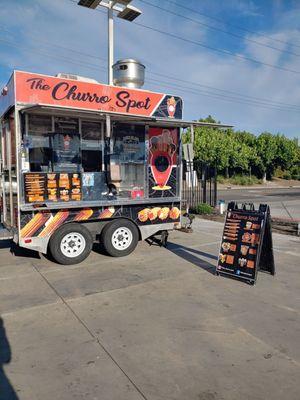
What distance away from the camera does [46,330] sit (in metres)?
4.21

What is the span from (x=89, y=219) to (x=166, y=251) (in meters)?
1.93

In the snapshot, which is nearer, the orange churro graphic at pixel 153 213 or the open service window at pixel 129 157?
the open service window at pixel 129 157

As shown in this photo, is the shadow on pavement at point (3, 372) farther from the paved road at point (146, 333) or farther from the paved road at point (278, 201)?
the paved road at point (278, 201)

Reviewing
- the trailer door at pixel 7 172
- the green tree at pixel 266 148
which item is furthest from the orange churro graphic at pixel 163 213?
the green tree at pixel 266 148

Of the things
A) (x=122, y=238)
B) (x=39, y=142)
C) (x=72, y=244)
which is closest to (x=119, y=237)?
→ (x=122, y=238)

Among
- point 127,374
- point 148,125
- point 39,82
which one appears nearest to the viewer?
point 127,374

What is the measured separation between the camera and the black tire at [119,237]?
730cm

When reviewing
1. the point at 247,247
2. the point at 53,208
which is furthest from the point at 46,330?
the point at 247,247

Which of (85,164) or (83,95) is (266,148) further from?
(83,95)

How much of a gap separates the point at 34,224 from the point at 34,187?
26.6 inches

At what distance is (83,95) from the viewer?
6910 millimetres

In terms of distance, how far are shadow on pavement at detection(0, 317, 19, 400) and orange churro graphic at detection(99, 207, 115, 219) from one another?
10.7 ft

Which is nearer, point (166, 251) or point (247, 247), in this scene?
point (247, 247)

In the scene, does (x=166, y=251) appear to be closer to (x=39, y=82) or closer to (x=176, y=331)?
(x=176, y=331)
